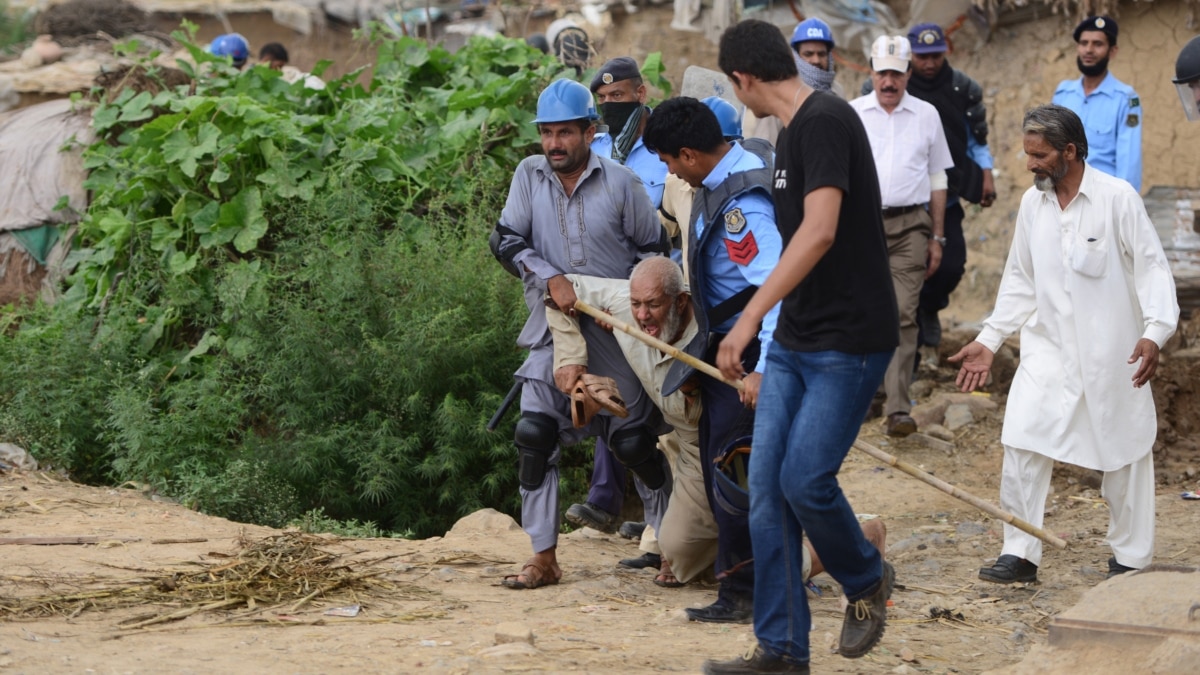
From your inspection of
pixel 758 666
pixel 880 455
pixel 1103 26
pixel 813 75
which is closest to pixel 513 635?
pixel 758 666

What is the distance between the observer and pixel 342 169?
8586mm

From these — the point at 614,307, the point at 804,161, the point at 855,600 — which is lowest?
the point at 855,600

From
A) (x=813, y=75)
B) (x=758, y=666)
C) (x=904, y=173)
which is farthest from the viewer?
(x=904, y=173)

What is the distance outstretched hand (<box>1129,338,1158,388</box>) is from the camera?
5227 mm

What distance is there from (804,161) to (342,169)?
5.33 metres

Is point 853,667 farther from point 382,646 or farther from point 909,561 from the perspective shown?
point 909,561

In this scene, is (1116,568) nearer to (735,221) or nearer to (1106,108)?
(735,221)

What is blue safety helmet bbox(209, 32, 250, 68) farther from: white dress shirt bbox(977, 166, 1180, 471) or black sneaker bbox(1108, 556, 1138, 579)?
black sneaker bbox(1108, 556, 1138, 579)

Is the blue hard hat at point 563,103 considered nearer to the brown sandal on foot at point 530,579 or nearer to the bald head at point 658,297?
the bald head at point 658,297

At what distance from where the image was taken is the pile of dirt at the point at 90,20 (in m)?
13.9

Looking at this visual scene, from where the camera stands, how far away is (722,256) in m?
4.82

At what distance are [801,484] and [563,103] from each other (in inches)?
84.6

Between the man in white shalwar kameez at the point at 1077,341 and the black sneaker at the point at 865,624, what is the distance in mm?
1549

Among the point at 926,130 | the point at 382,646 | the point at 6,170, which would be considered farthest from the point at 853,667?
the point at 6,170
